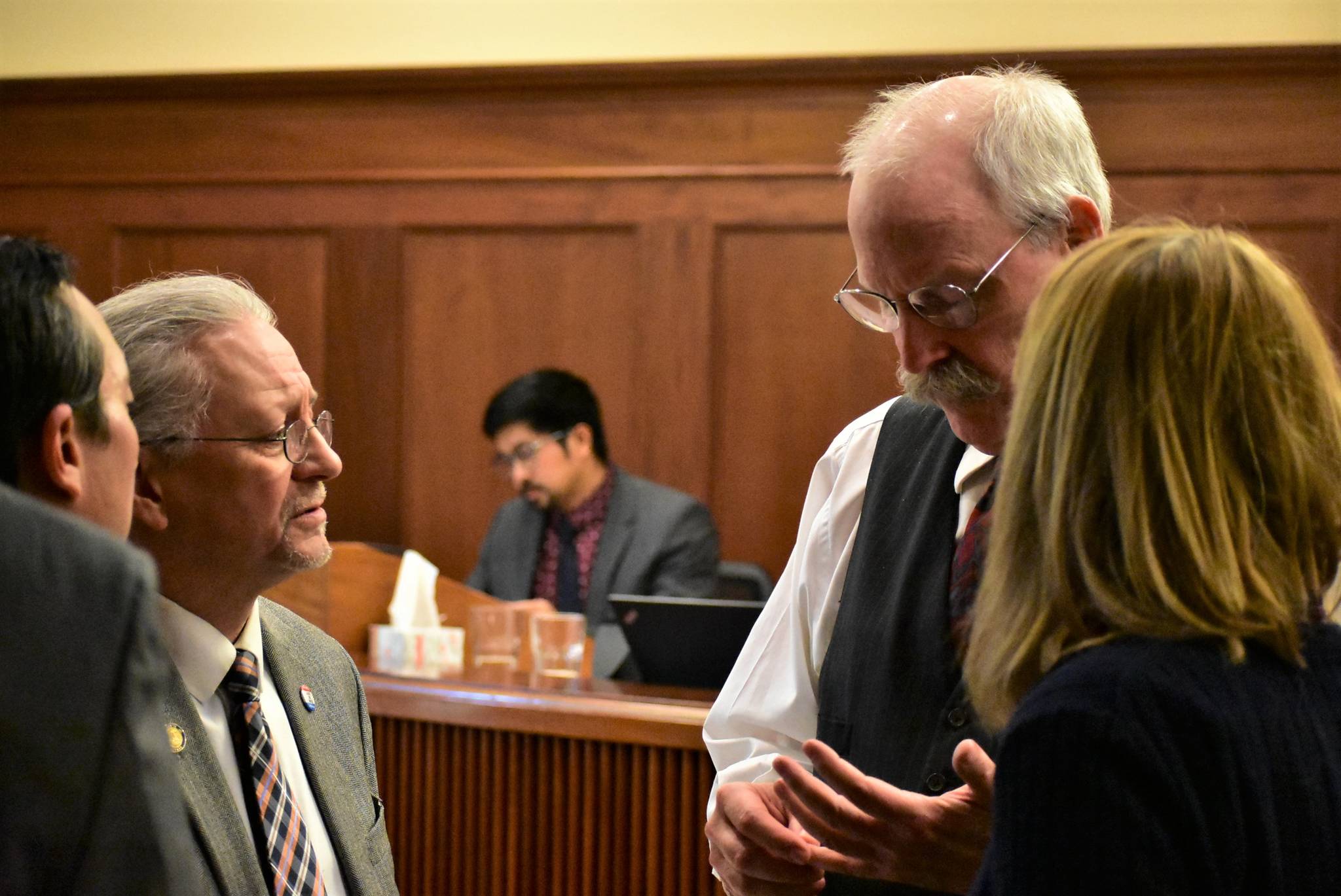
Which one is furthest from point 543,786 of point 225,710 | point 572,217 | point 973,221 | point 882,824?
point 572,217

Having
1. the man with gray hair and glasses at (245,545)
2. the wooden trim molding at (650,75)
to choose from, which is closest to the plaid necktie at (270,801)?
the man with gray hair and glasses at (245,545)

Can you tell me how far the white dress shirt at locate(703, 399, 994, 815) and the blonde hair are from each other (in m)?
0.30

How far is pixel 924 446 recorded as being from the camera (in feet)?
5.46

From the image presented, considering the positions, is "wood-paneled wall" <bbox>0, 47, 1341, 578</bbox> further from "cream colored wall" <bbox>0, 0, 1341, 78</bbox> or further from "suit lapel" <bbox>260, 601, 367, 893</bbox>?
"suit lapel" <bbox>260, 601, 367, 893</bbox>

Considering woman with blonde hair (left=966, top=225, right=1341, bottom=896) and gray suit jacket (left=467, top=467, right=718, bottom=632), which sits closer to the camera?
woman with blonde hair (left=966, top=225, right=1341, bottom=896)

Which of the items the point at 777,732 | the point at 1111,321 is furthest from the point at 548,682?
the point at 1111,321

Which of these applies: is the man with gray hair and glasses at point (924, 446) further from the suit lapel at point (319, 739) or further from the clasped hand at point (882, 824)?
the suit lapel at point (319, 739)

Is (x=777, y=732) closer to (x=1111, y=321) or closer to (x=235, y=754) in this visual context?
(x=235, y=754)

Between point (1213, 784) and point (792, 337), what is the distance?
4.45m

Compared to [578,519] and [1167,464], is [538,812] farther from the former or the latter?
[578,519]

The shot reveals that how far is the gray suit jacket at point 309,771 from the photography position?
4.63ft

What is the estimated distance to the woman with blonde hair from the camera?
835 mm

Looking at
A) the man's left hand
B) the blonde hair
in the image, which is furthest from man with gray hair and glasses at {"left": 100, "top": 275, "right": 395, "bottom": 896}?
the blonde hair

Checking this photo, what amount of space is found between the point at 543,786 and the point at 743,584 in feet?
6.58
